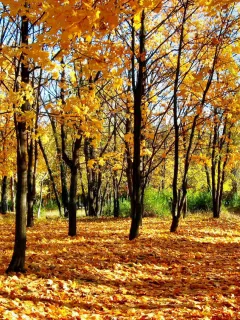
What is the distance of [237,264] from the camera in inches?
267

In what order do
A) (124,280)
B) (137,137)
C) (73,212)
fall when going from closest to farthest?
(124,280) → (137,137) → (73,212)

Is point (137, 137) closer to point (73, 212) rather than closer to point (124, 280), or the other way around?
point (73, 212)

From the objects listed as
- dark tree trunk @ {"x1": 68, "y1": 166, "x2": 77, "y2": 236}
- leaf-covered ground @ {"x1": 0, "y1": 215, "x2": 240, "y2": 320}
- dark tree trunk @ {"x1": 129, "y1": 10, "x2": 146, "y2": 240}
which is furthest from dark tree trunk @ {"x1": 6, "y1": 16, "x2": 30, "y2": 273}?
dark tree trunk @ {"x1": 68, "y1": 166, "x2": 77, "y2": 236}

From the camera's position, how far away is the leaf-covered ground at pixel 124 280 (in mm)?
4094

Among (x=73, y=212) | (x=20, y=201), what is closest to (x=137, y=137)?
(x=73, y=212)

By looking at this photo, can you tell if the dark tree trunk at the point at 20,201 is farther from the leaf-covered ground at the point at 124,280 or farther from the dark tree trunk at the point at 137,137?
the dark tree trunk at the point at 137,137

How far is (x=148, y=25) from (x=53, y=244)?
7.22 meters

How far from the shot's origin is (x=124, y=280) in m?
5.52

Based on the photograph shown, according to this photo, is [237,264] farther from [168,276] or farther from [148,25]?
[148,25]

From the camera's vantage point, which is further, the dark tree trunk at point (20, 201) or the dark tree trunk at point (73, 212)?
the dark tree trunk at point (73, 212)

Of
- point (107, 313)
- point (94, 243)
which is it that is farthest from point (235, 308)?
point (94, 243)

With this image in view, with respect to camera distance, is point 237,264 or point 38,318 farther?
point 237,264

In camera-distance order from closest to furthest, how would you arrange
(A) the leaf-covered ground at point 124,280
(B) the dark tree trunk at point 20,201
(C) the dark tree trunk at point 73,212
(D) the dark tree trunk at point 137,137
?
(A) the leaf-covered ground at point 124,280 < (B) the dark tree trunk at point 20,201 < (D) the dark tree trunk at point 137,137 < (C) the dark tree trunk at point 73,212

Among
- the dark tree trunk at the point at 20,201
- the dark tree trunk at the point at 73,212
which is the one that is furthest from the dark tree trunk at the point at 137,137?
→ the dark tree trunk at the point at 20,201
